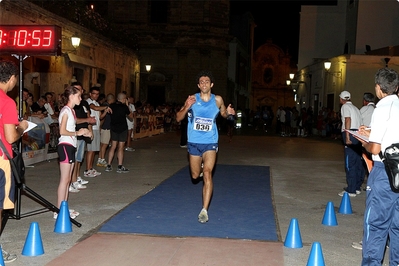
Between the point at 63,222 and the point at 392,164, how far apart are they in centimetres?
421

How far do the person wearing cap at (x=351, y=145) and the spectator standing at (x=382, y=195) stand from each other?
4.37m

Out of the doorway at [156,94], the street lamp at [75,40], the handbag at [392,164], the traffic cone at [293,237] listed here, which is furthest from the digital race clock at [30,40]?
the doorway at [156,94]

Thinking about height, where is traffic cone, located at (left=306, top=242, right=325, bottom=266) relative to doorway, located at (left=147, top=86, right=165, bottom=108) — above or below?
below

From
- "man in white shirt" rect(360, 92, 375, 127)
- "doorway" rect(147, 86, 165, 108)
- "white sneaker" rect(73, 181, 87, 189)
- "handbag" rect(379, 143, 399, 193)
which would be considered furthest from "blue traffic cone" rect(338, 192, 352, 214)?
Result: "doorway" rect(147, 86, 165, 108)

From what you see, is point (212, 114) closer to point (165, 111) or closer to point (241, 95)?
point (165, 111)

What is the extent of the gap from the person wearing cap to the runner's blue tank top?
290cm

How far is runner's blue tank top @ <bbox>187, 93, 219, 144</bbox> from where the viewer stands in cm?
762

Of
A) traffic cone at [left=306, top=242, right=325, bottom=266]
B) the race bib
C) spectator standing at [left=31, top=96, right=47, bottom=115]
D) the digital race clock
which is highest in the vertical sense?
the digital race clock

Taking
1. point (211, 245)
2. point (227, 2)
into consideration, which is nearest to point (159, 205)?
point (211, 245)

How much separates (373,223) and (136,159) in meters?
11.4

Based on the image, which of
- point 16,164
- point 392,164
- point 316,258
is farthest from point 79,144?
point 392,164

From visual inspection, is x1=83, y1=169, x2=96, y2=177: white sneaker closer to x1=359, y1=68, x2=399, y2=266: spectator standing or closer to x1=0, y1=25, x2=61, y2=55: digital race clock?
x1=0, y1=25, x2=61, y2=55: digital race clock

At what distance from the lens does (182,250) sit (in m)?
6.07

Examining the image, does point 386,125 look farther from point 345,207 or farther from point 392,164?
point 345,207
